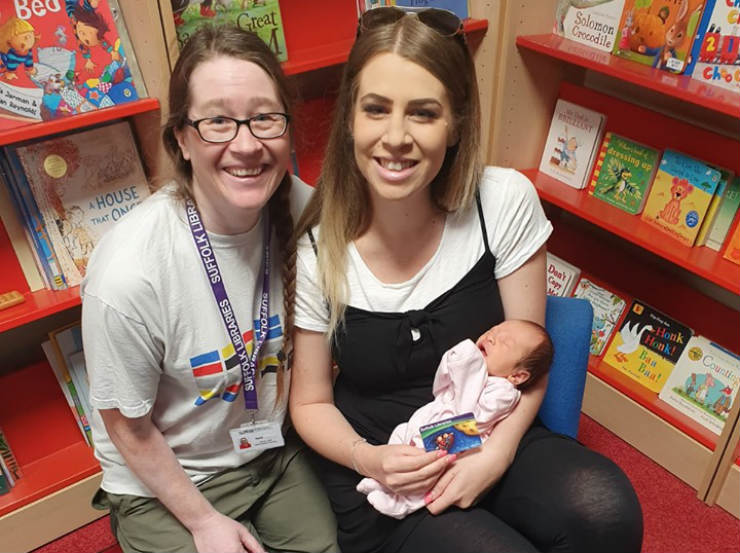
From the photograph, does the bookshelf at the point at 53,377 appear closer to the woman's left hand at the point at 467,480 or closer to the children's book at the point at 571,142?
the children's book at the point at 571,142

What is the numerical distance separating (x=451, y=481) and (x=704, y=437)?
115cm

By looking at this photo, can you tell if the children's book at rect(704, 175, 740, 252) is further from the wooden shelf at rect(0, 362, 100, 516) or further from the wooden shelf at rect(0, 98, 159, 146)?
the wooden shelf at rect(0, 362, 100, 516)

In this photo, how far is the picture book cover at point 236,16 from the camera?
1.75 meters

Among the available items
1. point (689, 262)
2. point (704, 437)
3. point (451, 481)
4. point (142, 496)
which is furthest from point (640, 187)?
point (142, 496)

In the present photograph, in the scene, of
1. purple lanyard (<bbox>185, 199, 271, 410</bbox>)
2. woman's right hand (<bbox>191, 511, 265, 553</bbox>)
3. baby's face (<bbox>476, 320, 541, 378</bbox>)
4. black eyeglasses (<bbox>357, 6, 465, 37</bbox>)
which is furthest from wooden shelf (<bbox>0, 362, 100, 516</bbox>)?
black eyeglasses (<bbox>357, 6, 465, 37</bbox>)

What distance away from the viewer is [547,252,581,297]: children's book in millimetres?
2484

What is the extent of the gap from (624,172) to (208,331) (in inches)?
61.0

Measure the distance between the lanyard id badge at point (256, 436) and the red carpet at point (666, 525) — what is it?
0.67 meters

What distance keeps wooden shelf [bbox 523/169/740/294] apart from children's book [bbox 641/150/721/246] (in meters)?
0.03

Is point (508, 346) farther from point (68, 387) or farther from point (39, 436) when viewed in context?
point (39, 436)

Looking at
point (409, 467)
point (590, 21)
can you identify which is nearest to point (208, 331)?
point (409, 467)

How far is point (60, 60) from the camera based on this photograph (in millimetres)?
1603

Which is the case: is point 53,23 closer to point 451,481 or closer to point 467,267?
point 467,267

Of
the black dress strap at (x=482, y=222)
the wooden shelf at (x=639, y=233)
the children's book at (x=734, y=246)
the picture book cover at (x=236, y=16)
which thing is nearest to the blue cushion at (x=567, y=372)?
the black dress strap at (x=482, y=222)
